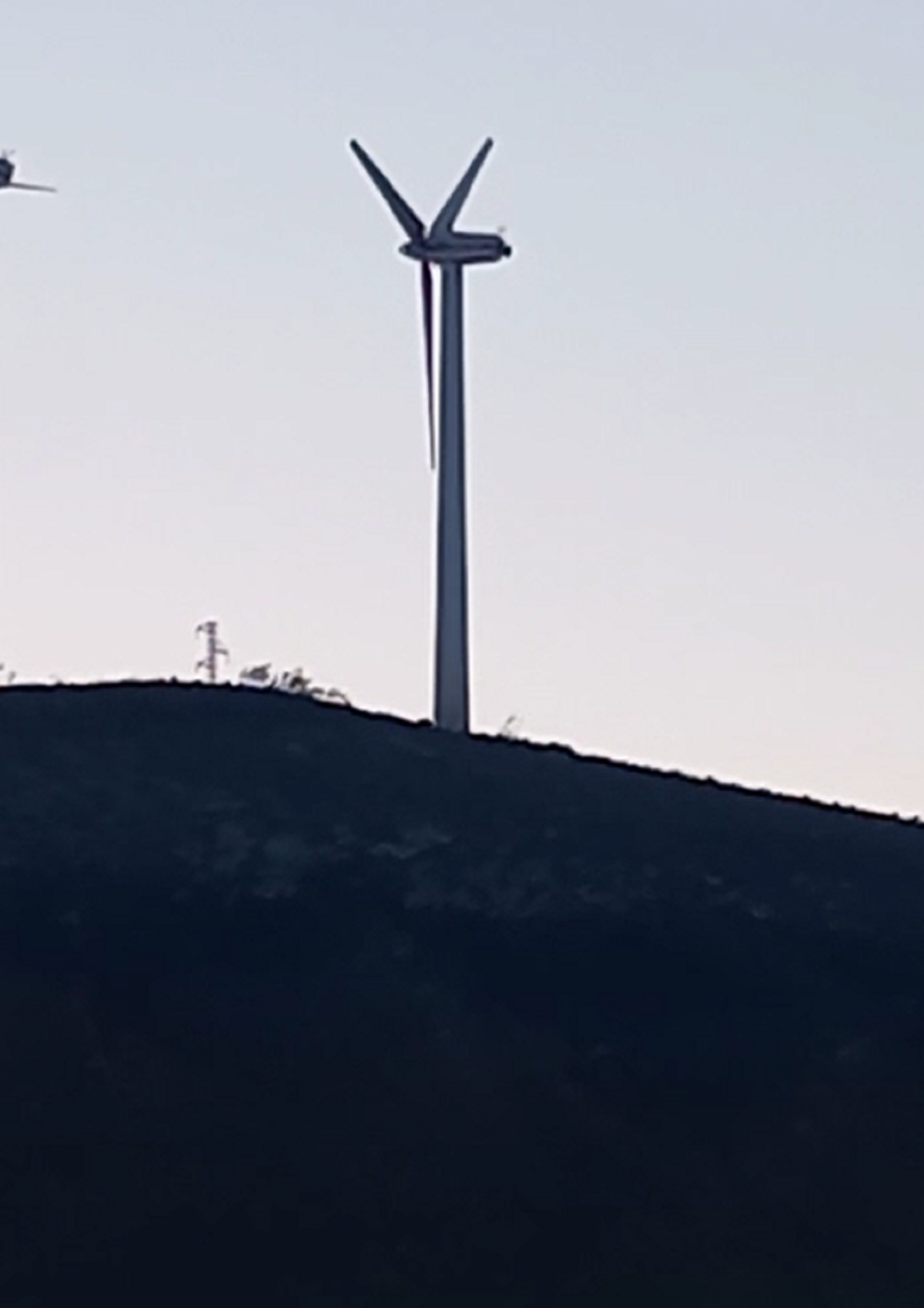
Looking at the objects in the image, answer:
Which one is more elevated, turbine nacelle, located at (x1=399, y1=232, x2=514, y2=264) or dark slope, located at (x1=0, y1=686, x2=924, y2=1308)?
turbine nacelle, located at (x1=399, y1=232, x2=514, y2=264)

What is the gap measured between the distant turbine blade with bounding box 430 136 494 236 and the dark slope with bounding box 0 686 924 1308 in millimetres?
12154

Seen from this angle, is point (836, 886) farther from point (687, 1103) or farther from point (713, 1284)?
point (713, 1284)

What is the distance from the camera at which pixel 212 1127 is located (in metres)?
92.2

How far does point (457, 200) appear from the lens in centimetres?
10944

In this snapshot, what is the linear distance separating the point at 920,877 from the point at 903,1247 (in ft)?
59.6

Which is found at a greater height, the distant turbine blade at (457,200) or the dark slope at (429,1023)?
the distant turbine blade at (457,200)

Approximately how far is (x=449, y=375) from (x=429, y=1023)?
1904 centimetres

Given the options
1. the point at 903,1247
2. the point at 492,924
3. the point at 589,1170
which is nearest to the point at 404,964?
the point at 492,924

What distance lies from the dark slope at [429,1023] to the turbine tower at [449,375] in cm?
251

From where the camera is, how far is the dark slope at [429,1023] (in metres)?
87.8

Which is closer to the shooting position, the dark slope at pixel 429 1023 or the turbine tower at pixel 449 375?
the dark slope at pixel 429 1023

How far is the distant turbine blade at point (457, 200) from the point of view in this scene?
109188 mm

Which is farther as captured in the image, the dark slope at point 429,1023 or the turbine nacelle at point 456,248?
the turbine nacelle at point 456,248

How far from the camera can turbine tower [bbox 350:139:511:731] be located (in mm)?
106562
